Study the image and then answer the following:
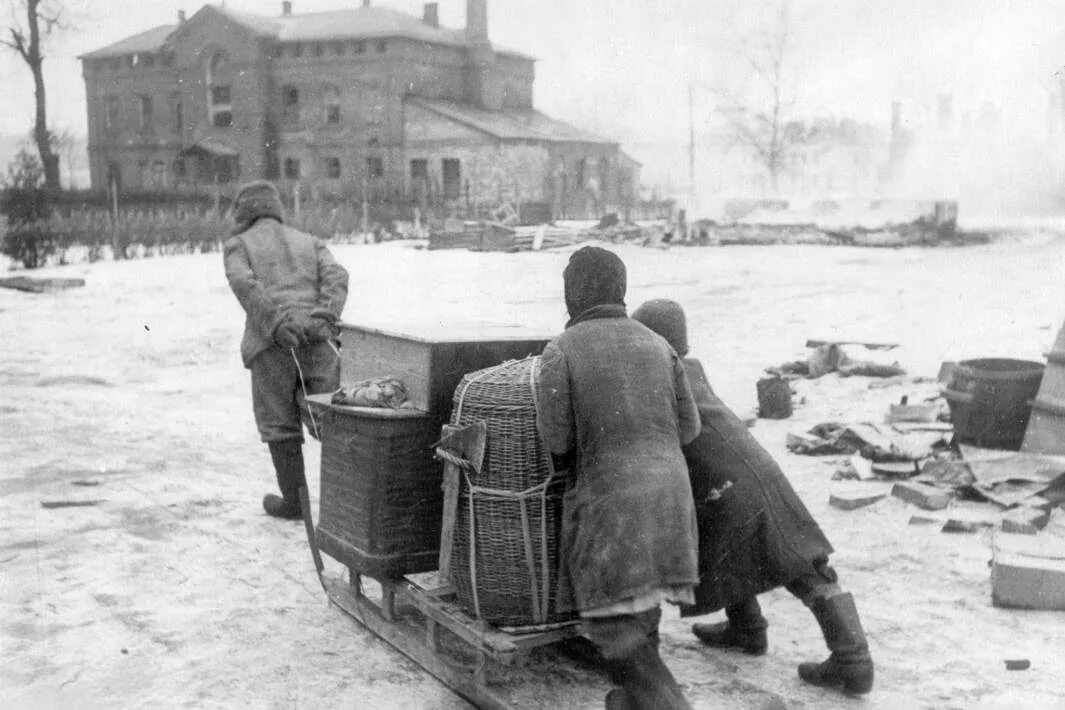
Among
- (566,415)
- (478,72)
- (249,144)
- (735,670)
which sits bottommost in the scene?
(735,670)

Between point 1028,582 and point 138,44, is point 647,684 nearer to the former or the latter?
point 1028,582

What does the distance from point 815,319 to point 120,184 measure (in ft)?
143

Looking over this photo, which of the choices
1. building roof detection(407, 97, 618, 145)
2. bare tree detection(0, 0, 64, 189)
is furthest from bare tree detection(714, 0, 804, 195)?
bare tree detection(0, 0, 64, 189)

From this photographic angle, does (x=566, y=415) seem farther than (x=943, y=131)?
No

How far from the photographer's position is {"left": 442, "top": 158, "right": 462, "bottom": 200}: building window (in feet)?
152

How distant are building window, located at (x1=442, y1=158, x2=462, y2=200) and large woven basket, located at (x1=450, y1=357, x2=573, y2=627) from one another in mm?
43043

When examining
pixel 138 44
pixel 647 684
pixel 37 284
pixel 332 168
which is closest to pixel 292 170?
pixel 332 168

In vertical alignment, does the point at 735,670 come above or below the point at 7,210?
below

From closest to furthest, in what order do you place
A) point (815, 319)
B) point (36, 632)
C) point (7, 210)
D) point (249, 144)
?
point (36, 632) → point (815, 319) → point (7, 210) → point (249, 144)

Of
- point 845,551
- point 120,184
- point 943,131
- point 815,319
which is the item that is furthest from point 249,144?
point 845,551

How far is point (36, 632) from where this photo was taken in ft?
15.4

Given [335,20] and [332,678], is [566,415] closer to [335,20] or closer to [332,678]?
[332,678]

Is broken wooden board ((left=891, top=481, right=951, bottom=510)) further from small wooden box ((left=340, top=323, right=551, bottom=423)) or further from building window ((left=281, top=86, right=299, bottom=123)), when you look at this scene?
building window ((left=281, top=86, right=299, bottom=123))

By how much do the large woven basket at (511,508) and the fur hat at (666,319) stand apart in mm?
573
